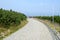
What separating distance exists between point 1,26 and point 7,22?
4.30 feet

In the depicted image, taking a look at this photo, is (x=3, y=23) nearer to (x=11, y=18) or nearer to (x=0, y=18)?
(x=0, y=18)

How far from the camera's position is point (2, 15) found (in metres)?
26.4

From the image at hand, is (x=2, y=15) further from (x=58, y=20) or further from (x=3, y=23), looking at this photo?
(x=58, y=20)

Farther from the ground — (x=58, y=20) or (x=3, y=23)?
(x=3, y=23)

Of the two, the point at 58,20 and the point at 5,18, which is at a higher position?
the point at 5,18

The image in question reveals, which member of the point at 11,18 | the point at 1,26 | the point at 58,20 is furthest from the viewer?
the point at 58,20

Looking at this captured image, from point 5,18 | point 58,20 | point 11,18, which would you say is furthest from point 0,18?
point 58,20

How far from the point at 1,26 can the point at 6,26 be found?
65cm

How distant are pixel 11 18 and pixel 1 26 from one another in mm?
4004

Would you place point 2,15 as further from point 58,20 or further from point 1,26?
point 58,20

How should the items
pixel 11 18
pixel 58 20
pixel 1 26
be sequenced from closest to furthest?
pixel 1 26, pixel 11 18, pixel 58 20

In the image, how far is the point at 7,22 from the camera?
26.0 meters

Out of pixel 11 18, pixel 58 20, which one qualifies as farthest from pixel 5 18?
pixel 58 20

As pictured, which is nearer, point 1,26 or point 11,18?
point 1,26
